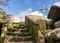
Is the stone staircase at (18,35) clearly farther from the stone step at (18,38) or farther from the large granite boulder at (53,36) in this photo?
the large granite boulder at (53,36)

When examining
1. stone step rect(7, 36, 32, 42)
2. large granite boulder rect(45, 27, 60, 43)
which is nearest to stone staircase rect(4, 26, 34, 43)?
stone step rect(7, 36, 32, 42)

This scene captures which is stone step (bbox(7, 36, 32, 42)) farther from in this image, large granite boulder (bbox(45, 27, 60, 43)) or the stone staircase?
large granite boulder (bbox(45, 27, 60, 43))

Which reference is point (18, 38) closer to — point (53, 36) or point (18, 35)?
point (18, 35)

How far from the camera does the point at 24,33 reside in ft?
41.0

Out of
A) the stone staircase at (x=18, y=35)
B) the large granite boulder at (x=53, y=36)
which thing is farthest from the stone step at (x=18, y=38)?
the large granite boulder at (x=53, y=36)

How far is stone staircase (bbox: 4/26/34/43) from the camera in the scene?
11914 millimetres

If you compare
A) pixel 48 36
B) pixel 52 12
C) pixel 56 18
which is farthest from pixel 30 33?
pixel 52 12

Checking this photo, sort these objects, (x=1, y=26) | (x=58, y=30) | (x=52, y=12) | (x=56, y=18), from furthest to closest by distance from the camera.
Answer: (x=52, y=12)
(x=56, y=18)
(x=1, y=26)
(x=58, y=30)

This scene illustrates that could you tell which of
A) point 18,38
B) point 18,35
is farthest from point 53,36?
point 18,35

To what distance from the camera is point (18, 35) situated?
12578 mm

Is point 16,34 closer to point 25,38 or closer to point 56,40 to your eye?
point 25,38

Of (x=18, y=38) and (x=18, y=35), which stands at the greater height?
(x=18, y=35)

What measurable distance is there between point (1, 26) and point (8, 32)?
804mm

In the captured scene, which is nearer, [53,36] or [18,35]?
[53,36]
